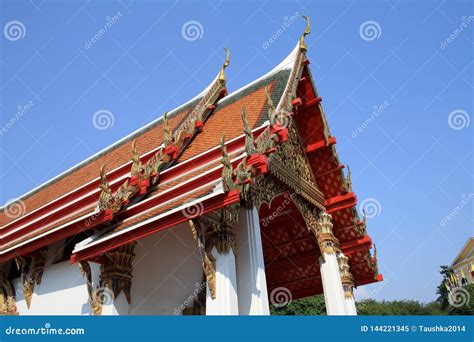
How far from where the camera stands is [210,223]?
5715 millimetres

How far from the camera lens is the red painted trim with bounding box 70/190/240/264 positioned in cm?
533

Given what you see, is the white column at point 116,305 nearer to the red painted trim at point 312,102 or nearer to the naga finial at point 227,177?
the naga finial at point 227,177

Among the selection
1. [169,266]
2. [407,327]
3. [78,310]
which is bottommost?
[407,327]

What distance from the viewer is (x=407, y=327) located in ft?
16.0

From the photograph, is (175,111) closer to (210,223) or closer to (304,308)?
(210,223)

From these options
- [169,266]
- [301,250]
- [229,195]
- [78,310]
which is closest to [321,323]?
[229,195]

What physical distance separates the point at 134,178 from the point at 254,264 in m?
2.51

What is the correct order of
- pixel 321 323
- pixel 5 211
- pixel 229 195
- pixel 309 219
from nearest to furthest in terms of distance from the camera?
pixel 321 323 → pixel 229 195 → pixel 309 219 → pixel 5 211

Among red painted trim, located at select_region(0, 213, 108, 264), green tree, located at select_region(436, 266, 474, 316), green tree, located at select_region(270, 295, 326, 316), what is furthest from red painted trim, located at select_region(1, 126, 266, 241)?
green tree, located at select_region(436, 266, 474, 316)

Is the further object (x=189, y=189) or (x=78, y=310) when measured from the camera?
(x=78, y=310)

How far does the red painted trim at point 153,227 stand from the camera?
5328mm

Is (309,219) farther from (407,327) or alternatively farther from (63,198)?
(63,198)

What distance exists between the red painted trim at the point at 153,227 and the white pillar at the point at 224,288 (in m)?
0.65

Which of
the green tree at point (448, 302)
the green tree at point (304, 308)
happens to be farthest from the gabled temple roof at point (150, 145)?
the green tree at point (448, 302)
